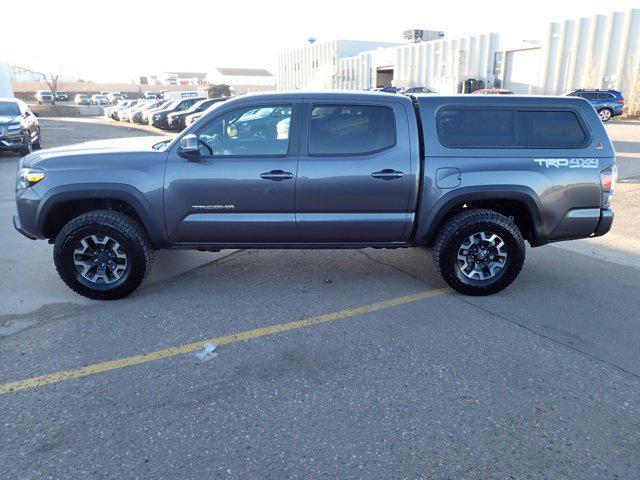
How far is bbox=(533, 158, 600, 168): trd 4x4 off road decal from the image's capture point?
180 inches

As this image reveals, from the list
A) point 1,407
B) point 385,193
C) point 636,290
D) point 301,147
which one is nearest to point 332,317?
point 385,193

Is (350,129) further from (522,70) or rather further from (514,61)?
(514,61)

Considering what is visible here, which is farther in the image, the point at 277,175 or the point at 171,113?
the point at 171,113

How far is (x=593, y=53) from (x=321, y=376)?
1559 inches

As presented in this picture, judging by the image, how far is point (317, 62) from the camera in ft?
212

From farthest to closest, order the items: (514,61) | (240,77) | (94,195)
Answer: (240,77), (514,61), (94,195)

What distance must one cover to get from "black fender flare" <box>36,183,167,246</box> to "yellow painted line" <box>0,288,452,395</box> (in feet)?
4.50

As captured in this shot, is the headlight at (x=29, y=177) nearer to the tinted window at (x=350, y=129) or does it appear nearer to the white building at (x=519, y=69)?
the tinted window at (x=350, y=129)

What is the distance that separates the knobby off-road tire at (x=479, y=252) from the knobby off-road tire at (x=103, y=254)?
280 centimetres

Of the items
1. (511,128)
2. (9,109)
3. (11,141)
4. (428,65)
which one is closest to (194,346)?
(511,128)

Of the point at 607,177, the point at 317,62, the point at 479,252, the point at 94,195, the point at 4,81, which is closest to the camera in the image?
the point at 94,195

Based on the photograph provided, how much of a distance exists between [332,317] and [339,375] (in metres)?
0.94

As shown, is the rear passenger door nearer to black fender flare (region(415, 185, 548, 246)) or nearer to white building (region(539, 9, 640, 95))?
black fender flare (region(415, 185, 548, 246))

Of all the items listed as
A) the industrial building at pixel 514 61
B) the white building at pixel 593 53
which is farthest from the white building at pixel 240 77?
the white building at pixel 593 53
